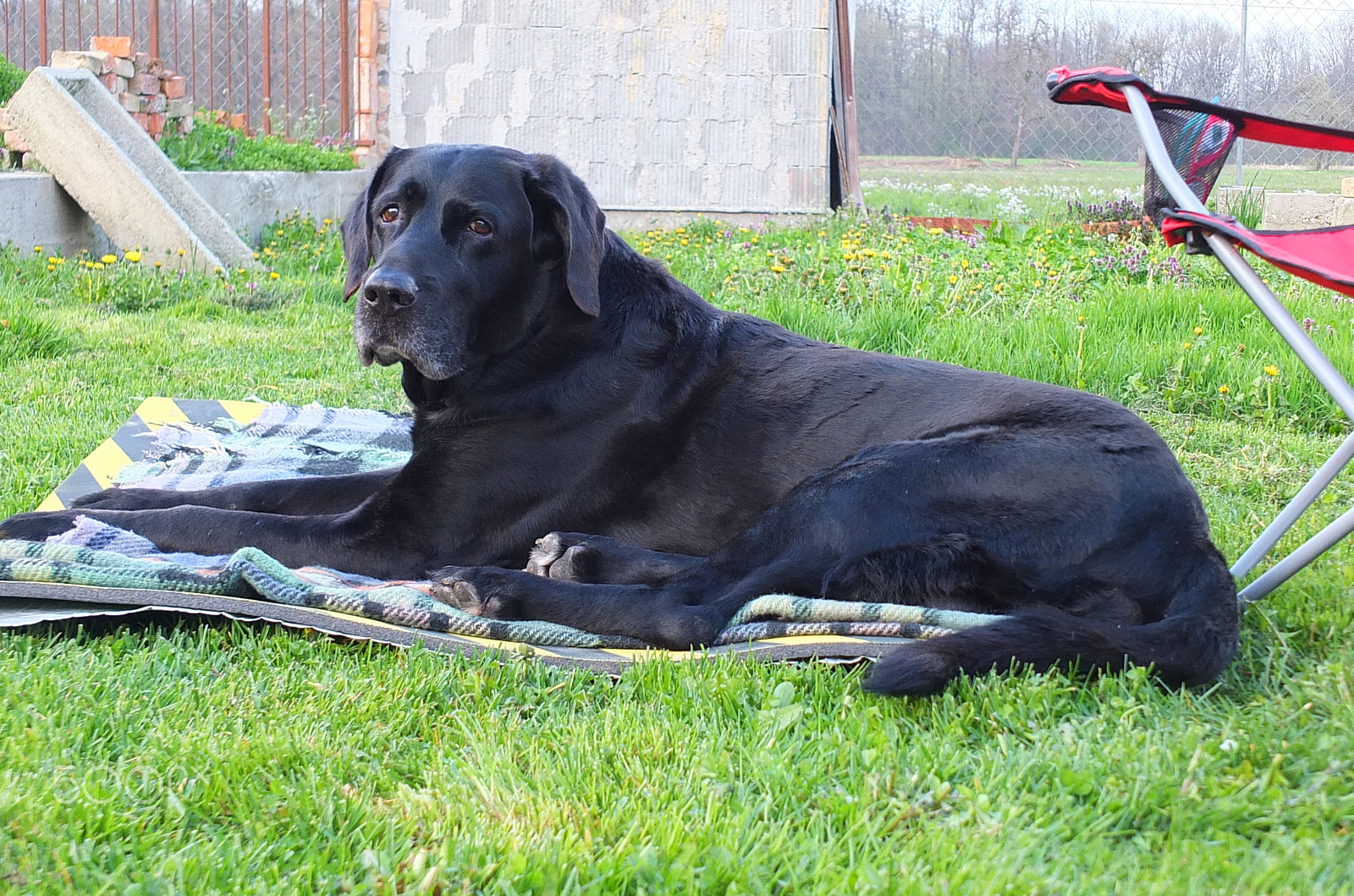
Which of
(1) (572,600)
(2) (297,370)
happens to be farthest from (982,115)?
(1) (572,600)

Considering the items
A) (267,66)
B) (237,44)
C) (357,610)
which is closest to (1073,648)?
(357,610)

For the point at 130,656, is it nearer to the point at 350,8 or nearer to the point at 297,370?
the point at 297,370

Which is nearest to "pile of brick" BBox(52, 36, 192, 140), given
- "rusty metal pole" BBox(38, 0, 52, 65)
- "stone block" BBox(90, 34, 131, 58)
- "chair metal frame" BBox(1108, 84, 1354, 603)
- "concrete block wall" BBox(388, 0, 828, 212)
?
"stone block" BBox(90, 34, 131, 58)

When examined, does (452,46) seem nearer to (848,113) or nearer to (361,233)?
(848,113)

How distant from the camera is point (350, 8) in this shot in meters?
9.39

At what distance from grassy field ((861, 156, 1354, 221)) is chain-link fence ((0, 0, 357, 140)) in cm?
469

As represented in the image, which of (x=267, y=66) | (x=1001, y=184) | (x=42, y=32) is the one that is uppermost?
(x=42, y=32)

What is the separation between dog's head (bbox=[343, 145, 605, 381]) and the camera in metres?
2.47

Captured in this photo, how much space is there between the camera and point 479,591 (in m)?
2.22

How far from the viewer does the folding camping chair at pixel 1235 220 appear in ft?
6.66

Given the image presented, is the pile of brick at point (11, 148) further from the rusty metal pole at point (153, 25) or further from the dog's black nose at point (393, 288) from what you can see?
the dog's black nose at point (393, 288)

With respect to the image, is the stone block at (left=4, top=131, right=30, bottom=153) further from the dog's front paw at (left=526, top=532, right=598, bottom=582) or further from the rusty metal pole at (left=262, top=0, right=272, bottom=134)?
the dog's front paw at (left=526, top=532, right=598, bottom=582)

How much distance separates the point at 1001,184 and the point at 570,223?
8.54 metres

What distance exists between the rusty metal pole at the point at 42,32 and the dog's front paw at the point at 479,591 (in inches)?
312
